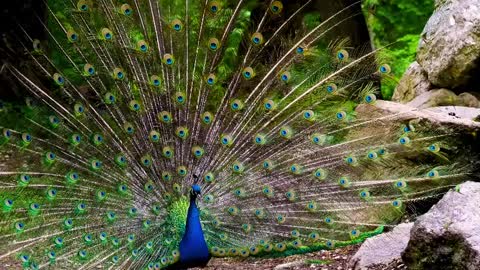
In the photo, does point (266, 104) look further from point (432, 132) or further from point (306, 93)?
point (432, 132)

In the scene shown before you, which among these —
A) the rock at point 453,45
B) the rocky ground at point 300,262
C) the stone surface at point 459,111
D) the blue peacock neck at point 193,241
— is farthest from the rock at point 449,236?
the rock at point 453,45

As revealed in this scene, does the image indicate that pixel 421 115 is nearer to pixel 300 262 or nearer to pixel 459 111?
pixel 459 111

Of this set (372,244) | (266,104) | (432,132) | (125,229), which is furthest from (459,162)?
(125,229)

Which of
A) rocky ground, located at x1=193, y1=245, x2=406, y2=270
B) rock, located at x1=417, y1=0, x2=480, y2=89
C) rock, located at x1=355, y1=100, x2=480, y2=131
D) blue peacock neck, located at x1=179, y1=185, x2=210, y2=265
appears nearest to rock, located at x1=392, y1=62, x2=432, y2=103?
rock, located at x1=417, y1=0, x2=480, y2=89

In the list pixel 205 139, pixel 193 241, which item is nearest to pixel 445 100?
pixel 205 139

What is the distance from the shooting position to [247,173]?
199 inches

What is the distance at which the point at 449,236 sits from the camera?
348cm

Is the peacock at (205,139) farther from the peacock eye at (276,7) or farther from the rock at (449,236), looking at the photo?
the rock at (449,236)

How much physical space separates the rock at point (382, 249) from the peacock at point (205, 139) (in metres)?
0.37

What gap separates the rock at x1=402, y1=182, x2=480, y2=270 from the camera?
3.41m

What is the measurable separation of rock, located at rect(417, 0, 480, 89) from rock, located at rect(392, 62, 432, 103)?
10 centimetres

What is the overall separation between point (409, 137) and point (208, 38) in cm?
161

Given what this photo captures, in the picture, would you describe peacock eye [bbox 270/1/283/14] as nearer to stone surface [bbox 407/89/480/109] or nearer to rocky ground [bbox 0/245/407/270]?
rocky ground [bbox 0/245/407/270]

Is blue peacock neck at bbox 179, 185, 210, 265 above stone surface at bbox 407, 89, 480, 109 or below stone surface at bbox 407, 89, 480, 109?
below
